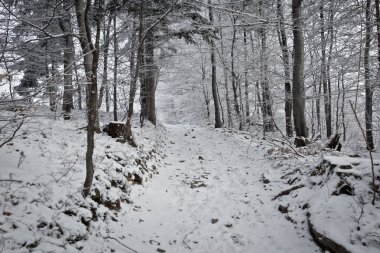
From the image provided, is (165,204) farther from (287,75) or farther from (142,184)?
(287,75)

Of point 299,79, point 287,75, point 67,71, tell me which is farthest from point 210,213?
point 287,75

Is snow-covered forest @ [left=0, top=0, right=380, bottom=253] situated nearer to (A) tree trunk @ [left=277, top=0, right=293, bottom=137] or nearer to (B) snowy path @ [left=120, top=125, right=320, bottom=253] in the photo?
(B) snowy path @ [left=120, top=125, right=320, bottom=253]

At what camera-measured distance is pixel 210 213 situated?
19.3ft

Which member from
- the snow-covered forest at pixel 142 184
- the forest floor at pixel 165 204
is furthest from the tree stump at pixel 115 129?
the forest floor at pixel 165 204

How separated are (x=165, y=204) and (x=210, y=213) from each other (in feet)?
4.04

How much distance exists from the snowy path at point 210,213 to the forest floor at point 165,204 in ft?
0.08

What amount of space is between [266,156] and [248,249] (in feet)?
18.9

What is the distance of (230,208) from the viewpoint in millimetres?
6074

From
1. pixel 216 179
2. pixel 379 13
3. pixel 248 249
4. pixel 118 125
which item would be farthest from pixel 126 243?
pixel 379 13

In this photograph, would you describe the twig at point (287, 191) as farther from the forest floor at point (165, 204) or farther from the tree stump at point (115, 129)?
the tree stump at point (115, 129)

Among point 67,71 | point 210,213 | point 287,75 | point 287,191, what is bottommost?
point 210,213

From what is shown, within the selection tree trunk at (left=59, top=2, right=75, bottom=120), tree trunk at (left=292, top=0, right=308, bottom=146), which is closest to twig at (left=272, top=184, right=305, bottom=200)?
tree trunk at (left=292, top=0, right=308, bottom=146)

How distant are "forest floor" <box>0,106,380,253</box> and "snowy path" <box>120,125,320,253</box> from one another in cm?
2

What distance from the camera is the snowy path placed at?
15.2 ft
